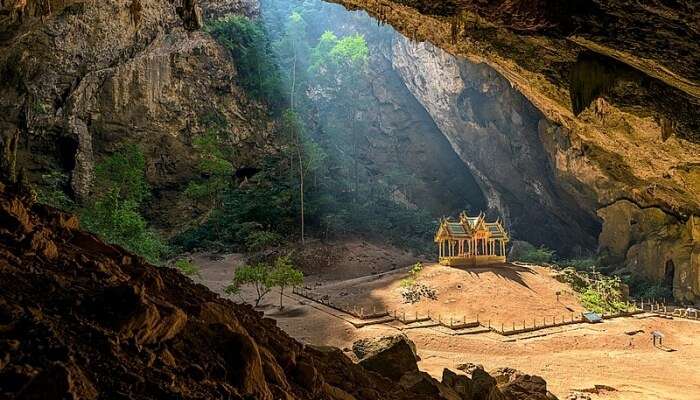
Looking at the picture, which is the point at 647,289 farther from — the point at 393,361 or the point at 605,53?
the point at 393,361

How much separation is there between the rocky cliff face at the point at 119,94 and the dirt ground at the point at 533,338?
436 inches

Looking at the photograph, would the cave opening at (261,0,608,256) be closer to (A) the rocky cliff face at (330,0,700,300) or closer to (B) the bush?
(A) the rocky cliff face at (330,0,700,300)

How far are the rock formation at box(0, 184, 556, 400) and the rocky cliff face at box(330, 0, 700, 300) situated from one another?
5228mm

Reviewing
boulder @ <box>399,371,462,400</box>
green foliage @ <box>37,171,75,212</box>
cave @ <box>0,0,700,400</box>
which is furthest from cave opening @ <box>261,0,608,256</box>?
boulder @ <box>399,371,462,400</box>

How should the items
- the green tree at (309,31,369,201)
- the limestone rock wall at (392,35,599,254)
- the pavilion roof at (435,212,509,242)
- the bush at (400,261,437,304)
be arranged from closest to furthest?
the bush at (400,261,437,304) → the pavilion roof at (435,212,509,242) → the limestone rock wall at (392,35,599,254) → the green tree at (309,31,369,201)

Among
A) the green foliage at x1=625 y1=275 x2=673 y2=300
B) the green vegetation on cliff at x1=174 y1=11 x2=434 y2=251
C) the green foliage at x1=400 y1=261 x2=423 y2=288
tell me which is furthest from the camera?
the green vegetation on cliff at x1=174 y1=11 x2=434 y2=251

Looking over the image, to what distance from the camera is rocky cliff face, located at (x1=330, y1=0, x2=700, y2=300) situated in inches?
250

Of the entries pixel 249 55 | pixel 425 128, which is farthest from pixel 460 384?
pixel 425 128

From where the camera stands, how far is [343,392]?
502cm

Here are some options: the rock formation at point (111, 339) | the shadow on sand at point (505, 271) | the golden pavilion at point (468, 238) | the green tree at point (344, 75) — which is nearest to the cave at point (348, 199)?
the rock formation at point (111, 339)

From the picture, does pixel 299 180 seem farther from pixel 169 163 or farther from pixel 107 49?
pixel 107 49

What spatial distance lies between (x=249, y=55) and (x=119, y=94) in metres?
11.5

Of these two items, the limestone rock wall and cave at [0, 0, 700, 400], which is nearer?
cave at [0, 0, 700, 400]

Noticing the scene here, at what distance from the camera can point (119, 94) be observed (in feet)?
95.6
